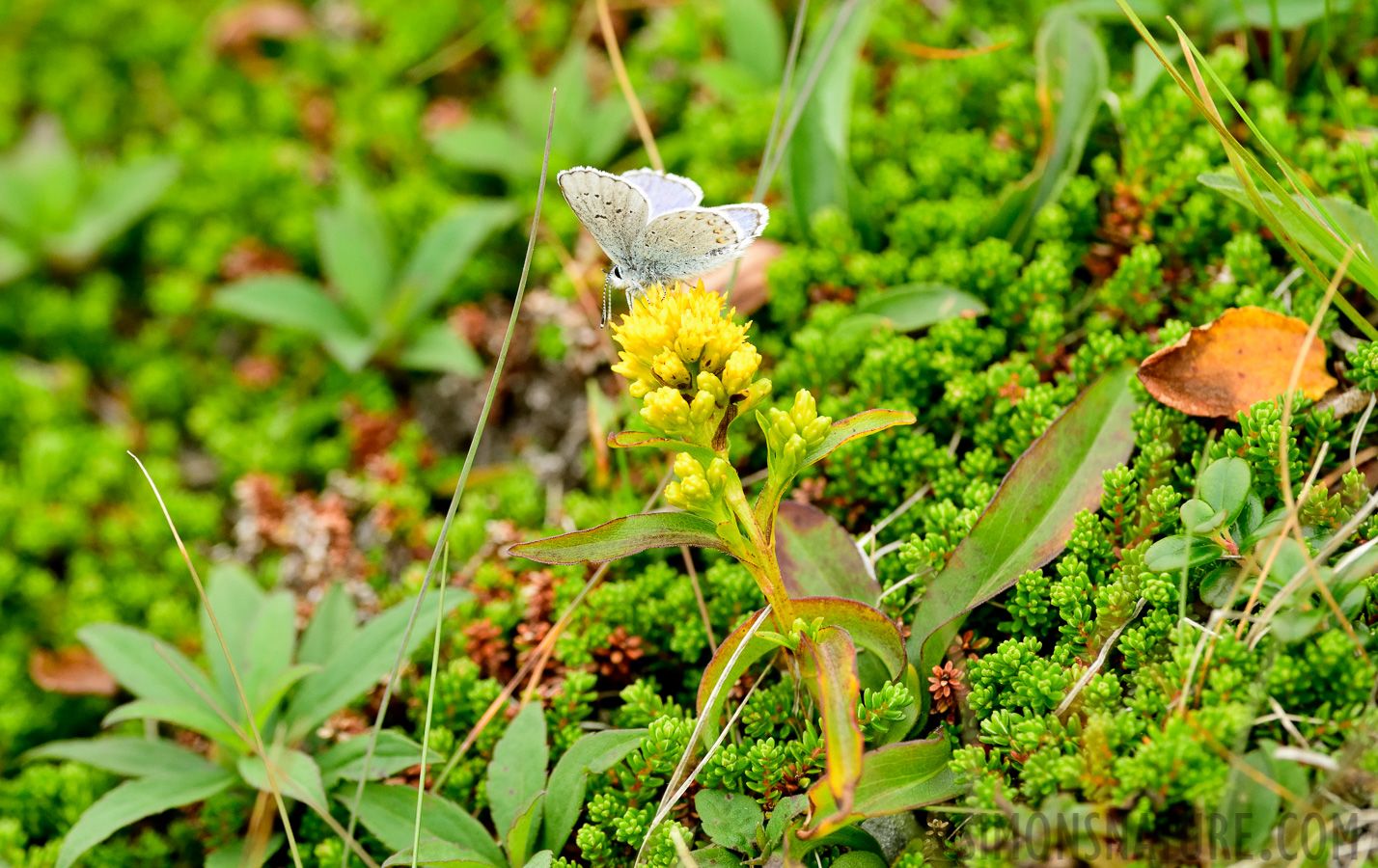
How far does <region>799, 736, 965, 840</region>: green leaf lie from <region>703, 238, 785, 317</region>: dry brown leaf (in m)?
1.71

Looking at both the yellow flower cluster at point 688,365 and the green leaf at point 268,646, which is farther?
the green leaf at point 268,646

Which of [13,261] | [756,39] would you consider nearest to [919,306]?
[756,39]

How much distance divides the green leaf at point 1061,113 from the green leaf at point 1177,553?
126 centimetres

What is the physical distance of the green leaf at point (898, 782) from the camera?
2.04 metres

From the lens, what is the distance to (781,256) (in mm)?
3473

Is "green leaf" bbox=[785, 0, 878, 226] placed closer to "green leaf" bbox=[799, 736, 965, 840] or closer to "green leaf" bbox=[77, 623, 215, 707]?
"green leaf" bbox=[799, 736, 965, 840]

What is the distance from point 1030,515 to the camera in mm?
2461

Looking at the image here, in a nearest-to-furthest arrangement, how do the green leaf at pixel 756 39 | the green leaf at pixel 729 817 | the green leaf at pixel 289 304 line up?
the green leaf at pixel 729 817
the green leaf at pixel 289 304
the green leaf at pixel 756 39

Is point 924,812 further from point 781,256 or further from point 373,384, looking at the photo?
point 373,384

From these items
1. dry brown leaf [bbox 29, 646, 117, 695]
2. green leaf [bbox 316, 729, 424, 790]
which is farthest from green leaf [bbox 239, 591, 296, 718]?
dry brown leaf [bbox 29, 646, 117, 695]

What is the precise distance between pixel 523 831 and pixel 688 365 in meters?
1.21

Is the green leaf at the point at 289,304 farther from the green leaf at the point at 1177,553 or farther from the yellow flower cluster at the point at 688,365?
the green leaf at the point at 1177,553

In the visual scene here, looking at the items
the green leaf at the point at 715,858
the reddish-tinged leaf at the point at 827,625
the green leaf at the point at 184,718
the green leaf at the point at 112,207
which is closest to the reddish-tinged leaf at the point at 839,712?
the reddish-tinged leaf at the point at 827,625

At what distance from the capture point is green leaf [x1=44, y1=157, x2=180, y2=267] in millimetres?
4340
